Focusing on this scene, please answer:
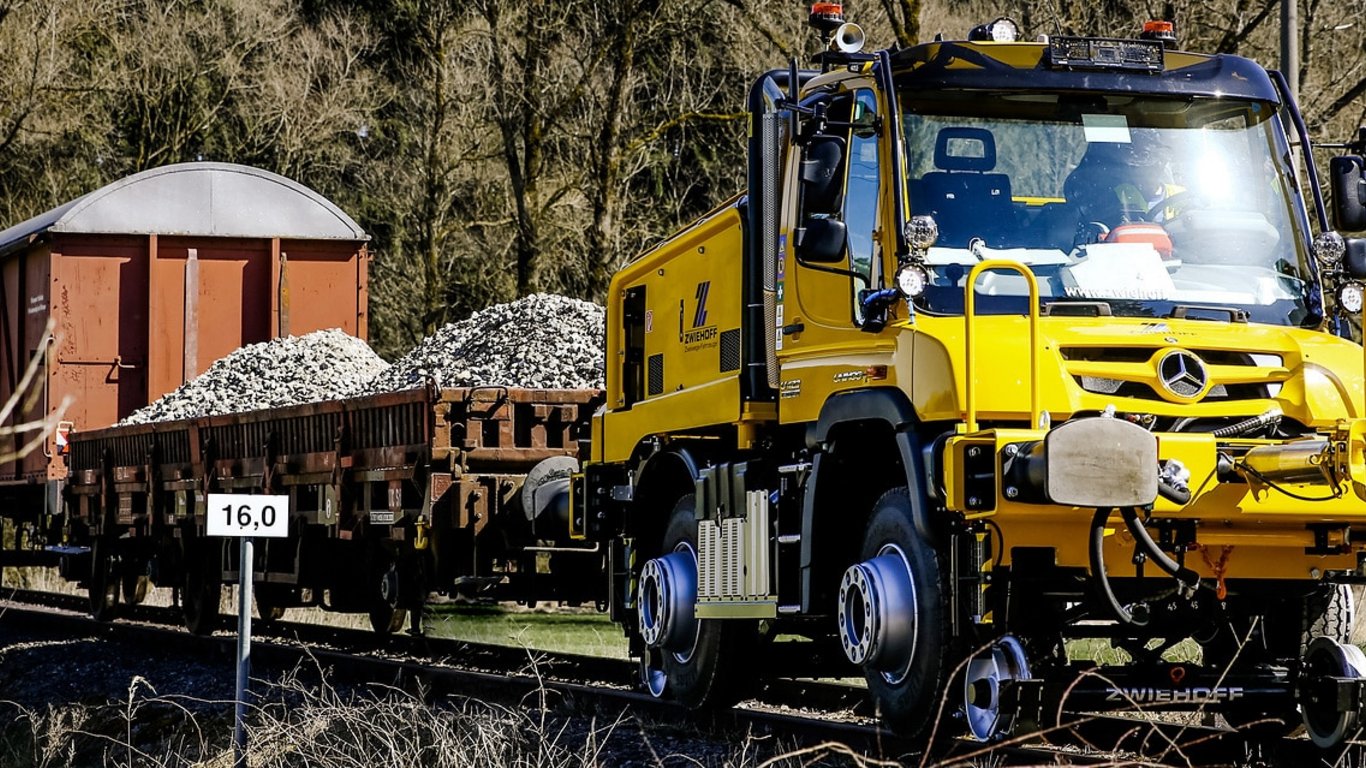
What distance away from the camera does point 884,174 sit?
796 cm

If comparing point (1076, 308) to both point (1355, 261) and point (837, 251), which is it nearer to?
point (837, 251)

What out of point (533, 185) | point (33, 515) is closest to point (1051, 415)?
point (33, 515)

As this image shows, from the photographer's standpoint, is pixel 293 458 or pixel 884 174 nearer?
pixel 884 174

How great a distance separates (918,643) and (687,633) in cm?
273

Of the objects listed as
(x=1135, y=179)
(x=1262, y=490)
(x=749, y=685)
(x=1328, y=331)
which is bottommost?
(x=749, y=685)

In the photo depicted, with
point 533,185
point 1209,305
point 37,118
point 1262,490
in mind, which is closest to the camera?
point 1262,490

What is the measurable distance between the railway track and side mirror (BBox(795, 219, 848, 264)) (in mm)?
1913

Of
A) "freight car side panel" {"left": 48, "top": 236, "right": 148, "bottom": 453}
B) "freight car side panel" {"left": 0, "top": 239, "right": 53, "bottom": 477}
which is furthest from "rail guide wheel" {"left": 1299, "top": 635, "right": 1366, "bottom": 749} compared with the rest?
"freight car side panel" {"left": 48, "top": 236, "right": 148, "bottom": 453}

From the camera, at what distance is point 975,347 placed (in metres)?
7.09

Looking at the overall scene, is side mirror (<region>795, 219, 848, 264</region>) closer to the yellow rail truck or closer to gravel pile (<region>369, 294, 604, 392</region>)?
the yellow rail truck

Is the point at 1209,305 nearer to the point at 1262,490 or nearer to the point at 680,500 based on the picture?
the point at 1262,490

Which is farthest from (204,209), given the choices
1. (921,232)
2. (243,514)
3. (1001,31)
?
(921,232)

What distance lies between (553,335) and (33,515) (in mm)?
8591

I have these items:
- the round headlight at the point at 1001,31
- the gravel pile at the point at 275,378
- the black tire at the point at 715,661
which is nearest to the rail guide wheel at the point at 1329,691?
the round headlight at the point at 1001,31
